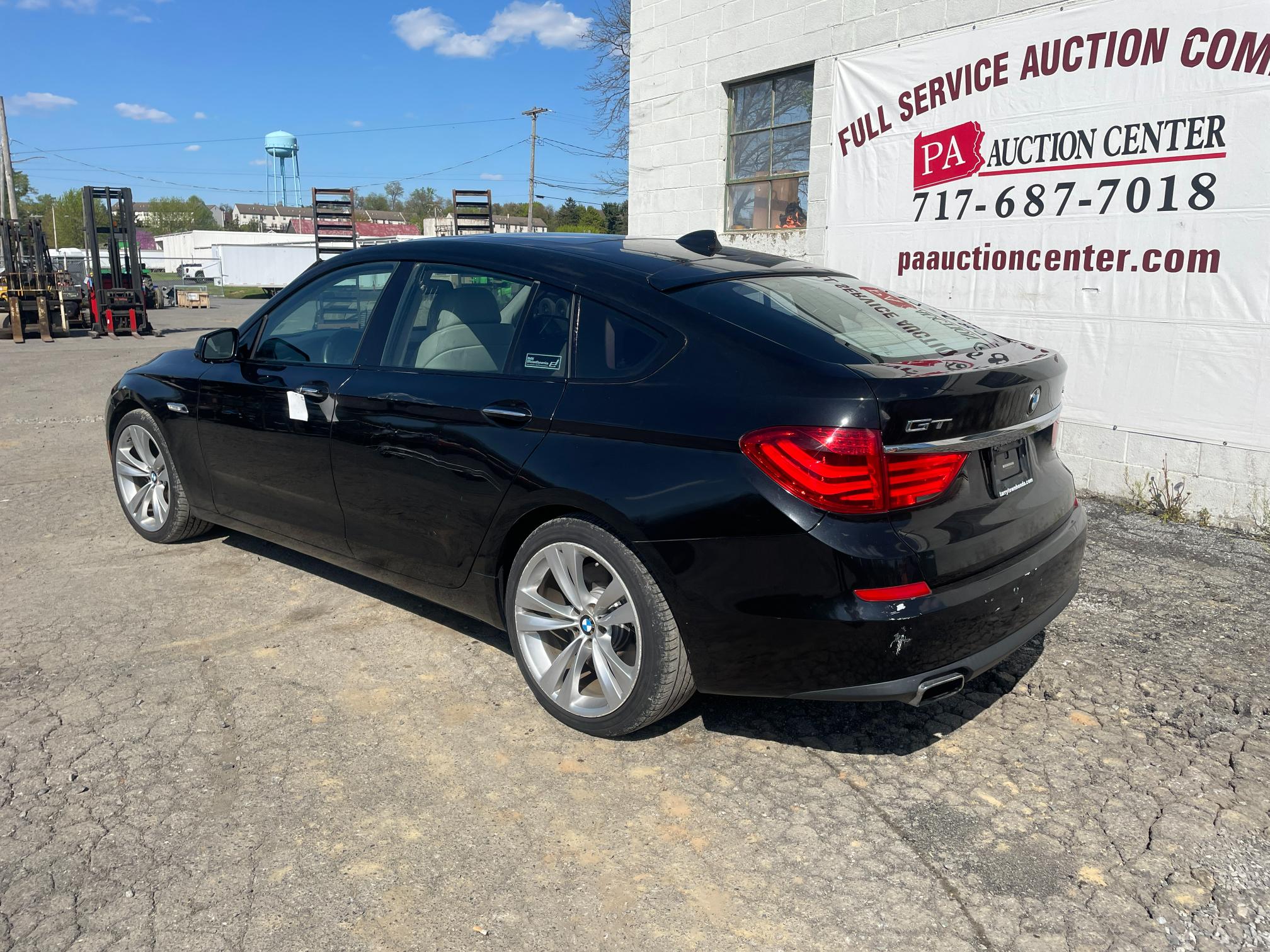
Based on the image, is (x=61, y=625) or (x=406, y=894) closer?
(x=406, y=894)

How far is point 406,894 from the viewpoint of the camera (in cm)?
237

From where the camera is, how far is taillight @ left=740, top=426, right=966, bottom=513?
2.53 metres

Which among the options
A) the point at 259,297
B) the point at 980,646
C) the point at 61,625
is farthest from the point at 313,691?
the point at 259,297

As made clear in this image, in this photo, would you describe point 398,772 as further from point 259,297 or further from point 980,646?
point 259,297

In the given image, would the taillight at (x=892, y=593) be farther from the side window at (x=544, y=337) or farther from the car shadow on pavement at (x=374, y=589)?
the car shadow on pavement at (x=374, y=589)

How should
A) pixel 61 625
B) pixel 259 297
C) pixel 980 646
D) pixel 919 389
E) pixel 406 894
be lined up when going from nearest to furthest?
pixel 406 894 → pixel 919 389 → pixel 980 646 → pixel 61 625 → pixel 259 297

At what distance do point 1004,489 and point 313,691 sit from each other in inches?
98.1

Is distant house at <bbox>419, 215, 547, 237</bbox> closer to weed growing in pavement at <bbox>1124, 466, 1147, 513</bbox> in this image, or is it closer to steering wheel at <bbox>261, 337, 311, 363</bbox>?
weed growing in pavement at <bbox>1124, 466, 1147, 513</bbox>

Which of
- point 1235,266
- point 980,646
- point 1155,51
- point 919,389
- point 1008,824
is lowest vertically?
point 1008,824

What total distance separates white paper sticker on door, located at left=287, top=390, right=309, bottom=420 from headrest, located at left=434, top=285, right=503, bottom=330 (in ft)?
2.41

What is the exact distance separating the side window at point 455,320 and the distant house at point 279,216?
106 m

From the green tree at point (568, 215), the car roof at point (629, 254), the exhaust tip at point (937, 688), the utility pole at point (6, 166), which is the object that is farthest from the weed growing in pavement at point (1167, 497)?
the green tree at point (568, 215)

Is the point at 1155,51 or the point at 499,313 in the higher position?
the point at 1155,51

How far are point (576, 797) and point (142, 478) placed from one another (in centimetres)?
355
